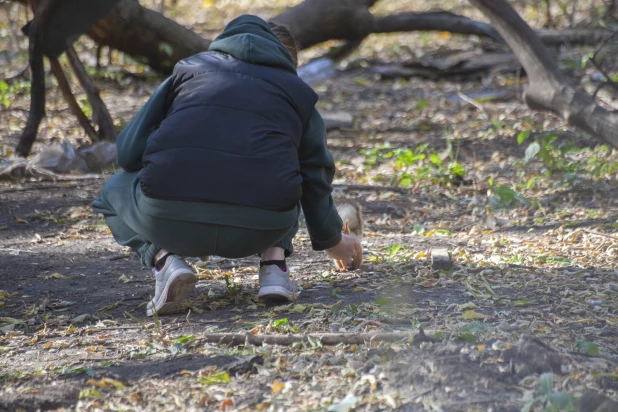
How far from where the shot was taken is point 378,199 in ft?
18.6

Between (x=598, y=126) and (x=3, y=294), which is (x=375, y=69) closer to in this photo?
(x=598, y=126)

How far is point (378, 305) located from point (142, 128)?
1.15 m

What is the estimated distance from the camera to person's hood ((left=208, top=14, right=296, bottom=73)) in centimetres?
300

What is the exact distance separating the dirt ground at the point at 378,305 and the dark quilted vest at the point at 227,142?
0.50 metres

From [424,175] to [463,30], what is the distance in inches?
169

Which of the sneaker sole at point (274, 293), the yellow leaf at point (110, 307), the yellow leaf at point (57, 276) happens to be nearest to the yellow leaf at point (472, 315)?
the sneaker sole at point (274, 293)

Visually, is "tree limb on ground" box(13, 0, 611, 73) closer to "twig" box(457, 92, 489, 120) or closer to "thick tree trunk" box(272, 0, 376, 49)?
"thick tree trunk" box(272, 0, 376, 49)

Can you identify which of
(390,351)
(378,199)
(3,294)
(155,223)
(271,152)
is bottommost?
(378,199)

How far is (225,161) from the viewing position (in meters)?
2.89

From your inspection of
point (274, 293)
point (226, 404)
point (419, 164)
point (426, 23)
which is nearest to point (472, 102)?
point (426, 23)

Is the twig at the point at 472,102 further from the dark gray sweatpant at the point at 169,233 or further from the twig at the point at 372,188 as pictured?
the dark gray sweatpant at the point at 169,233

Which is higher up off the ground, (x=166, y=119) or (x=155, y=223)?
(x=166, y=119)

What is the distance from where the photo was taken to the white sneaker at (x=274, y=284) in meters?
3.26

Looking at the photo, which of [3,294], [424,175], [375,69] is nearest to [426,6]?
[375,69]
